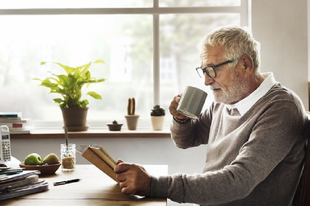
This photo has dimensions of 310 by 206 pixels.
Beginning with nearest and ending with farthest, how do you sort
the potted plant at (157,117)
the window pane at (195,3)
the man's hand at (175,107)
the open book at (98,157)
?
the open book at (98,157)
the man's hand at (175,107)
the potted plant at (157,117)
the window pane at (195,3)

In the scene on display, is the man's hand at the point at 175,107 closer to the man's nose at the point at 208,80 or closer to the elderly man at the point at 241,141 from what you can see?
the elderly man at the point at 241,141

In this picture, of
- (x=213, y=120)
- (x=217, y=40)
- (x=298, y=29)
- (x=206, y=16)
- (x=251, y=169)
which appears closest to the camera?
(x=251, y=169)

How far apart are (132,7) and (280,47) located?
1.11 m

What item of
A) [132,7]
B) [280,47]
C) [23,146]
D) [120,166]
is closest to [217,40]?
[120,166]

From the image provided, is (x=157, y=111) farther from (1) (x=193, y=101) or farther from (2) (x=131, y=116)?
(1) (x=193, y=101)

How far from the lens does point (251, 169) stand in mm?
1688

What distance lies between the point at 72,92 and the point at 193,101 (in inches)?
59.7

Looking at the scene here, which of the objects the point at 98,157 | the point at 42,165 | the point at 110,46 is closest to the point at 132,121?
the point at 110,46

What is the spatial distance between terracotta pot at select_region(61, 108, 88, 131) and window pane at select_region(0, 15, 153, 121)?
226mm

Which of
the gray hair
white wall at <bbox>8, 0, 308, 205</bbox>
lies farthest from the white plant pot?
the gray hair

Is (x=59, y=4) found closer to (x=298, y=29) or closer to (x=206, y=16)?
(x=206, y=16)

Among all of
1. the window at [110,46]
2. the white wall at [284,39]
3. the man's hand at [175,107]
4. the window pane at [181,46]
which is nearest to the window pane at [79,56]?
the window at [110,46]

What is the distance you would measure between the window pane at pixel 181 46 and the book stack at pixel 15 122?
1.02 meters

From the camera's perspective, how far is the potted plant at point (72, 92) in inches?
131
